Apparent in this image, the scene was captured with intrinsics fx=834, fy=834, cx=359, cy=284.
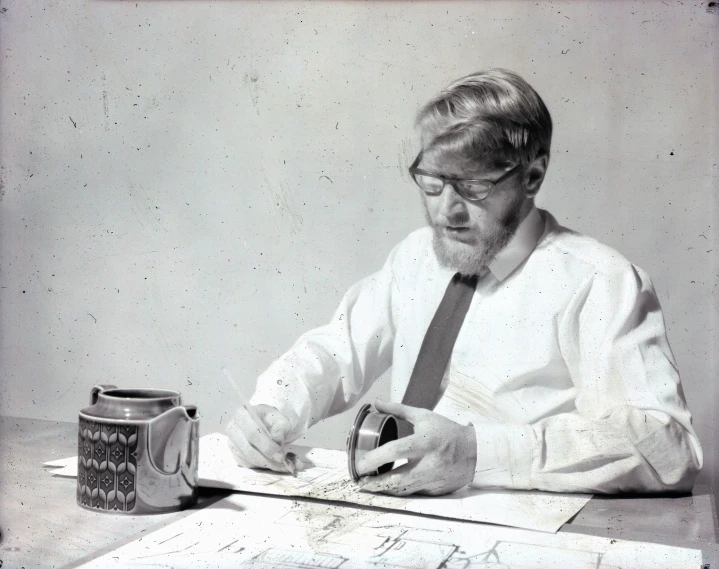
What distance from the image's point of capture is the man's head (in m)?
1.44

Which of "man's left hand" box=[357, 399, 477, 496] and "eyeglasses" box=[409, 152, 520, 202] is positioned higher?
"eyeglasses" box=[409, 152, 520, 202]

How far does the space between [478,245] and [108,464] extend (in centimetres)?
73

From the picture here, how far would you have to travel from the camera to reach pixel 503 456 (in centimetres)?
127

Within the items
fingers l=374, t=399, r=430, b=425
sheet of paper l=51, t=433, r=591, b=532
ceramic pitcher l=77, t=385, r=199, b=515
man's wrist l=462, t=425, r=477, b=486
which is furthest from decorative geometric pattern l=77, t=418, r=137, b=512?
man's wrist l=462, t=425, r=477, b=486

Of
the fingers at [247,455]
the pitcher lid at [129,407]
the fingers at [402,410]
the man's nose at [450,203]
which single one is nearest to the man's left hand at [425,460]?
the fingers at [402,410]

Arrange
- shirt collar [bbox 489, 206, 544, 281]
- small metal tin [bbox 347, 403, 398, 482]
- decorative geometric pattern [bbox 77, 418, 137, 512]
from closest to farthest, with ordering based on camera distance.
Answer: decorative geometric pattern [bbox 77, 418, 137, 512], small metal tin [bbox 347, 403, 398, 482], shirt collar [bbox 489, 206, 544, 281]

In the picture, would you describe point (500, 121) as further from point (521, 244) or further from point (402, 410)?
point (402, 410)

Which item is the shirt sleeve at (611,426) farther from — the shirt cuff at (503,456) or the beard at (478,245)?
the beard at (478,245)

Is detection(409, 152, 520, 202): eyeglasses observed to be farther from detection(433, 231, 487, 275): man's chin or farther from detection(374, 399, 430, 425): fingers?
detection(374, 399, 430, 425): fingers

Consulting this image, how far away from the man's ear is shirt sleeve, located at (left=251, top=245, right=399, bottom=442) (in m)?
0.28

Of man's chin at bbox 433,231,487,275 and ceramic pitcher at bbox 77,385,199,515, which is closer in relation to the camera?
ceramic pitcher at bbox 77,385,199,515

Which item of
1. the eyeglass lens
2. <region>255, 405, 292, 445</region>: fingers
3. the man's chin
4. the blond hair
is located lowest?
<region>255, 405, 292, 445</region>: fingers

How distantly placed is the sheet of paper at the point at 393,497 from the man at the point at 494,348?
0.08ft

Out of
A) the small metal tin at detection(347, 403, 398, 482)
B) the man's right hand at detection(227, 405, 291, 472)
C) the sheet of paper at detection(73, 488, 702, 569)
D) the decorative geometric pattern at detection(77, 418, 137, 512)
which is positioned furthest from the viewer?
the man's right hand at detection(227, 405, 291, 472)
